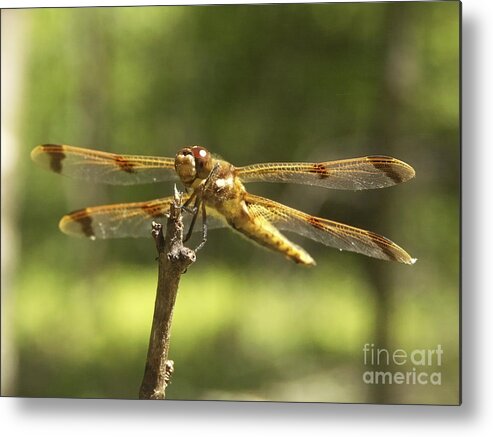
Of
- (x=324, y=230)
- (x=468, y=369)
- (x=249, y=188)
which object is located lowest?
(x=468, y=369)

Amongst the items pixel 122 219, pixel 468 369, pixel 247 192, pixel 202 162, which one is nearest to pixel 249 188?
pixel 247 192

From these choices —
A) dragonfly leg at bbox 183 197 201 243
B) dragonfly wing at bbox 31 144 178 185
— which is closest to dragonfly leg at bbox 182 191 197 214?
dragonfly leg at bbox 183 197 201 243

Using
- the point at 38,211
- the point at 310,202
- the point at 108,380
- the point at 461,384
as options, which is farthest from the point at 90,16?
the point at 461,384

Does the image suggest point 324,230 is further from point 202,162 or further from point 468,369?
point 468,369

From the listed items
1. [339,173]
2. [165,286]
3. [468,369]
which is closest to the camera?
[165,286]

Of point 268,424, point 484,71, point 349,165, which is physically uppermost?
point 484,71

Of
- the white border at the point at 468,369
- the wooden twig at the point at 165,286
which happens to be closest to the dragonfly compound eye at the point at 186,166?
the wooden twig at the point at 165,286

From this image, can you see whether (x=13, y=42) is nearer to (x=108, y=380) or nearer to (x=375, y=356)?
(x=108, y=380)
